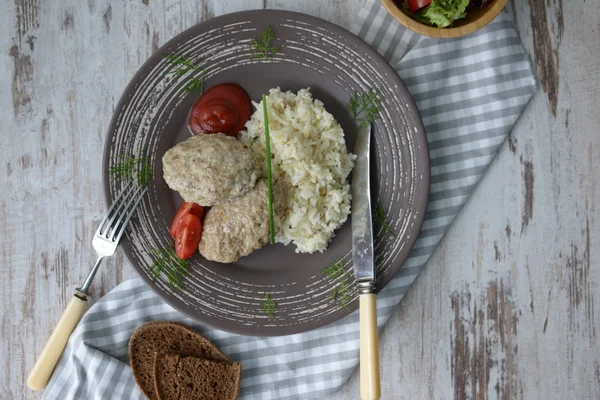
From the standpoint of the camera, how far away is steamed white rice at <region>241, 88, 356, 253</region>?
3.47 m

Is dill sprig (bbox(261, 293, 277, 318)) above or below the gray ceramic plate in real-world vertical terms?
below

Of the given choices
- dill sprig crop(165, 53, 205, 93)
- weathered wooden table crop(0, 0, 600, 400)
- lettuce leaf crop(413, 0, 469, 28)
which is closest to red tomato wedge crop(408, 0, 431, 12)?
lettuce leaf crop(413, 0, 469, 28)

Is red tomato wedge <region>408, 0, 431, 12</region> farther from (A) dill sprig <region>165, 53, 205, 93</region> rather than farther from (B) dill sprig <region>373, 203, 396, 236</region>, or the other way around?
(A) dill sprig <region>165, 53, 205, 93</region>

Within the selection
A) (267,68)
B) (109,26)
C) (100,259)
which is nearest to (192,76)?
Result: (267,68)

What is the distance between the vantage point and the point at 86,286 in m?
3.71

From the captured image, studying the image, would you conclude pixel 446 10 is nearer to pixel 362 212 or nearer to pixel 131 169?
pixel 362 212

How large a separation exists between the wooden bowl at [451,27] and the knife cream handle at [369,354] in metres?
1.58

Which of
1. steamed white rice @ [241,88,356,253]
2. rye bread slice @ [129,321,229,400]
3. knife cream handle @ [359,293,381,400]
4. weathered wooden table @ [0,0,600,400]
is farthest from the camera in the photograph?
weathered wooden table @ [0,0,600,400]

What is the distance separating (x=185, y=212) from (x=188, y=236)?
0.16 metres

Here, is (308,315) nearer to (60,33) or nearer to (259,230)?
(259,230)

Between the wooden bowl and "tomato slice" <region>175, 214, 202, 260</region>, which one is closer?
the wooden bowl

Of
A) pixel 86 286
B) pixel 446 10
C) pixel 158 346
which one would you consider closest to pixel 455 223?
pixel 446 10

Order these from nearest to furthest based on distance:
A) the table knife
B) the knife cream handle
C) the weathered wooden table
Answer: the knife cream handle → the table knife → the weathered wooden table

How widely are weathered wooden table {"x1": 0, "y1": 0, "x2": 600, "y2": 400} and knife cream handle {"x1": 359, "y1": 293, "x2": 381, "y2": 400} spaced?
565 millimetres
